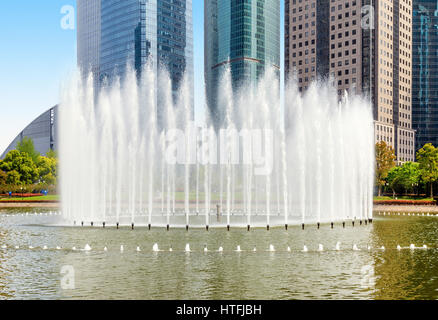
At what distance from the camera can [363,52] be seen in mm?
160250

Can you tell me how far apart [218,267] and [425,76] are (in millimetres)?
193689

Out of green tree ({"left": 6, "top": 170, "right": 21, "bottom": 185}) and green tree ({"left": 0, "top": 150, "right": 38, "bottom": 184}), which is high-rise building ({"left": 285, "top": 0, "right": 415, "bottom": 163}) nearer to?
green tree ({"left": 0, "top": 150, "right": 38, "bottom": 184})

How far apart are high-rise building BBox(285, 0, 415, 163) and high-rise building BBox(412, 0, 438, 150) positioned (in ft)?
67.6

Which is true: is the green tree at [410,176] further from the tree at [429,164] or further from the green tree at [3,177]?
the green tree at [3,177]

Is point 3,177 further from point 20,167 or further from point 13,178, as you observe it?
point 20,167

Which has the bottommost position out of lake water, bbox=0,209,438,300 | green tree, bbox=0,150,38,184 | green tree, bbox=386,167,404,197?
lake water, bbox=0,209,438,300

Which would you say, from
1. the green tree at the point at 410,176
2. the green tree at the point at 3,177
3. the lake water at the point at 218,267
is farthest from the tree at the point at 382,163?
the green tree at the point at 3,177

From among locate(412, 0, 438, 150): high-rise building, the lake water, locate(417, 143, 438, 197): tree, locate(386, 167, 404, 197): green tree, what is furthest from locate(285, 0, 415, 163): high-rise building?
the lake water

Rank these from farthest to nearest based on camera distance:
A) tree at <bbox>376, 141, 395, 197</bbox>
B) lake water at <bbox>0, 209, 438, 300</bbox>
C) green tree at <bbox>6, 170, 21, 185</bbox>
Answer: tree at <bbox>376, 141, 395, 197</bbox>
green tree at <bbox>6, 170, 21, 185</bbox>
lake water at <bbox>0, 209, 438, 300</bbox>

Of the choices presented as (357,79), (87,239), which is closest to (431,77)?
(357,79)

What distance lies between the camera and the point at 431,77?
648ft

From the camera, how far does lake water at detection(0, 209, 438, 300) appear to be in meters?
19.7

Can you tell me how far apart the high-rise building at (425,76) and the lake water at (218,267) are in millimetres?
168232
